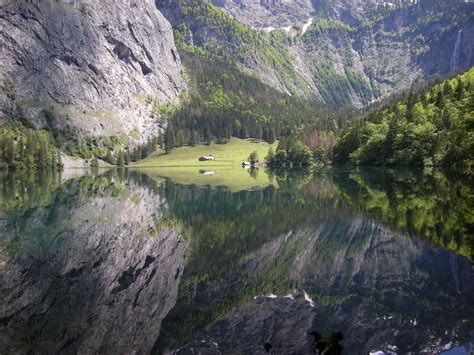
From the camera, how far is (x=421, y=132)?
95.1m

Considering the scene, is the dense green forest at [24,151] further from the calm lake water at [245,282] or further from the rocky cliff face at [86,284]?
the calm lake water at [245,282]

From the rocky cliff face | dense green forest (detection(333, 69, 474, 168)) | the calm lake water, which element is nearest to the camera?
the calm lake water

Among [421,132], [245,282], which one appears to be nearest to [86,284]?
[245,282]

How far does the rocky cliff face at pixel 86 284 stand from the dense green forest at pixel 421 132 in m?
61.6

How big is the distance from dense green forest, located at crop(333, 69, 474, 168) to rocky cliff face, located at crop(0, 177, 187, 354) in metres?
61.6

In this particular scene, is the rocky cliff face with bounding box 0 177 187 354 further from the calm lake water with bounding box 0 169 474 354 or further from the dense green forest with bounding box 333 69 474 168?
the dense green forest with bounding box 333 69 474 168

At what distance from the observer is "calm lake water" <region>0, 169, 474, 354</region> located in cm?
1575

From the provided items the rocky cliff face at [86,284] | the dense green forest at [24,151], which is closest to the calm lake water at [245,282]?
the rocky cliff face at [86,284]

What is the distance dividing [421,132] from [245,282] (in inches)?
3293

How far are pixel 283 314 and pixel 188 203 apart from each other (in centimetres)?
4042

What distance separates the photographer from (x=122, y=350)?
15281mm

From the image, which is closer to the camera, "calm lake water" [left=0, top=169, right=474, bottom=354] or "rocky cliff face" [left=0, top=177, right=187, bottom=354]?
"calm lake water" [left=0, top=169, right=474, bottom=354]

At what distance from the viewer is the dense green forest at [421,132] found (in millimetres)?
88375

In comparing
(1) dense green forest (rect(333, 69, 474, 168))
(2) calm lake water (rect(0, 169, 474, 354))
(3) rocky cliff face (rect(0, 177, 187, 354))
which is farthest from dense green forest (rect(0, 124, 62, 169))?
(2) calm lake water (rect(0, 169, 474, 354))
